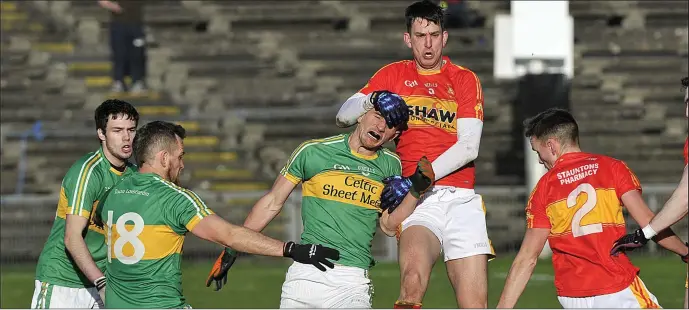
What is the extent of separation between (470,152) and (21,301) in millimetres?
7970

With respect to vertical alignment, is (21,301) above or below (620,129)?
below

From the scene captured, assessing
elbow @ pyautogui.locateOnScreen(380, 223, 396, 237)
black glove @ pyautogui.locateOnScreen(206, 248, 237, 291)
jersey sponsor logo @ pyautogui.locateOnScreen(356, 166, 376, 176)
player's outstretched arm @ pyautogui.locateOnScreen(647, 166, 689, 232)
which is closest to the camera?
player's outstretched arm @ pyautogui.locateOnScreen(647, 166, 689, 232)

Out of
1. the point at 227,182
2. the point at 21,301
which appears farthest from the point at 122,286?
the point at 227,182

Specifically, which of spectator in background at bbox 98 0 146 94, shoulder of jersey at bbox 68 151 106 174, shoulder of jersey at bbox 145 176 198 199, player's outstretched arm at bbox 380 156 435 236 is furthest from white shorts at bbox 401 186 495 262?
spectator in background at bbox 98 0 146 94

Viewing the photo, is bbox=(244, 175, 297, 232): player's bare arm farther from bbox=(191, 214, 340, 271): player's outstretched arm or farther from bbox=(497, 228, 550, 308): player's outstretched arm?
bbox=(497, 228, 550, 308): player's outstretched arm

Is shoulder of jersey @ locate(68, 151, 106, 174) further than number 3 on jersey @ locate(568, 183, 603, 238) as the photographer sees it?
Yes

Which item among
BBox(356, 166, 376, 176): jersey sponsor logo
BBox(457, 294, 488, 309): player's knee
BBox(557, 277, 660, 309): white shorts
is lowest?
BBox(457, 294, 488, 309): player's knee

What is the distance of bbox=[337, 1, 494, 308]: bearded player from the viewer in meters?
9.04

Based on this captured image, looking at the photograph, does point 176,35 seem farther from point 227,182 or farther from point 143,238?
point 143,238

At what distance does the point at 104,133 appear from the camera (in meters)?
9.23

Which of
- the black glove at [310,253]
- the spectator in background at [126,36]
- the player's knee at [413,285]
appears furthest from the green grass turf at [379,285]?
the black glove at [310,253]

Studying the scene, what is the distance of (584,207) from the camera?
8.07 metres

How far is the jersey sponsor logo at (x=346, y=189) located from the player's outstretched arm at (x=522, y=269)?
981mm

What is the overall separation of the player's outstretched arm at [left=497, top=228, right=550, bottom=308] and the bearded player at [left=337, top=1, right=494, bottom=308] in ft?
2.90
